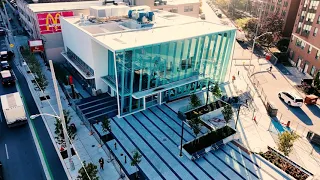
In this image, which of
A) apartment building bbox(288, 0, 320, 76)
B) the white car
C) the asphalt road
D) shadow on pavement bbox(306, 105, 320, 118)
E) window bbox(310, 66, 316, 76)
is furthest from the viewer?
window bbox(310, 66, 316, 76)

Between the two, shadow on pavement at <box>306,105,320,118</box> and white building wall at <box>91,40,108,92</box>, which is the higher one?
white building wall at <box>91,40,108,92</box>

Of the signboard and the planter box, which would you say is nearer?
the planter box

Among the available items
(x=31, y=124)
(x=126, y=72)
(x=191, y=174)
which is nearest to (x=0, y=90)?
(x=31, y=124)

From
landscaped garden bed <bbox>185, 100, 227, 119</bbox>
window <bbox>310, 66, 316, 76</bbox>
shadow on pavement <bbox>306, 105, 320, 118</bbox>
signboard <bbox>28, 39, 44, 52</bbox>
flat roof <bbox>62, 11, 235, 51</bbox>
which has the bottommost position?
shadow on pavement <bbox>306, 105, 320, 118</bbox>

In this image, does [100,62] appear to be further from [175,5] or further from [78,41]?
[175,5]

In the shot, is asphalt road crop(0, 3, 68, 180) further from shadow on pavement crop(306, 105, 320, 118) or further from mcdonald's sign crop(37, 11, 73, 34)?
shadow on pavement crop(306, 105, 320, 118)

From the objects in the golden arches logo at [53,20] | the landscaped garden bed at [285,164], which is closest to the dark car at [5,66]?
the golden arches logo at [53,20]

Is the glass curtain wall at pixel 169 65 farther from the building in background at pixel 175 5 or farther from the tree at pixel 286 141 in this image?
the building in background at pixel 175 5

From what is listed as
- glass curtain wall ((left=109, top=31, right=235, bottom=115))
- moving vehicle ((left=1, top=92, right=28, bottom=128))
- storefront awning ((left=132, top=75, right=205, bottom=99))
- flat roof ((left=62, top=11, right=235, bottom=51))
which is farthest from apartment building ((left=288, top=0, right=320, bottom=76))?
moving vehicle ((left=1, top=92, right=28, bottom=128))

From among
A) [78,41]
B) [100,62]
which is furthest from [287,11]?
[78,41]
